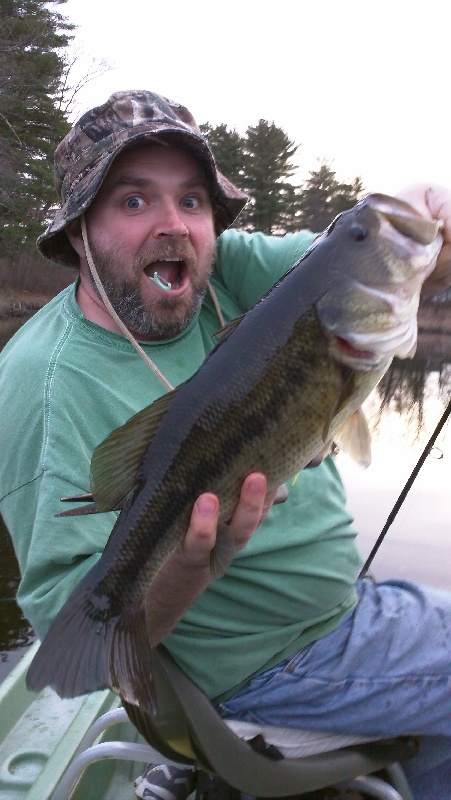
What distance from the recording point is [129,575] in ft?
5.79

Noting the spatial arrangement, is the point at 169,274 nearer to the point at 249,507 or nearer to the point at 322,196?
the point at 249,507

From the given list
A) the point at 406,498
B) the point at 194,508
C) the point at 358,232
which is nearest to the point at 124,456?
the point at 194,508

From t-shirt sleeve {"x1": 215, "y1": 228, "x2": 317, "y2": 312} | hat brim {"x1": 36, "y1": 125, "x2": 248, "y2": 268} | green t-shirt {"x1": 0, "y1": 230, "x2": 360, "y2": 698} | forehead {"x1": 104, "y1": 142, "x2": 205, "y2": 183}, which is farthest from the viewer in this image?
t-shirt sleeve {"x1": 215, "y1": 228, "x2": 317, "y2": 312}

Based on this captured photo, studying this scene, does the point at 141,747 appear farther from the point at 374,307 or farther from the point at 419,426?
the point at 419,426

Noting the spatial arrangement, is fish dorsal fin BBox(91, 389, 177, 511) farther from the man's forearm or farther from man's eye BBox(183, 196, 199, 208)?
man's eye BBox(183, 196, 199, 208)

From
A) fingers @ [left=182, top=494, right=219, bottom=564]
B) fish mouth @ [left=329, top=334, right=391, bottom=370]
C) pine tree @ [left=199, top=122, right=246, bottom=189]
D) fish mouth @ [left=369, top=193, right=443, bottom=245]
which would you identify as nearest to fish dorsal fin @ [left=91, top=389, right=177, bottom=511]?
fingers @ [left=182, top=494, right=219, bottom=564]

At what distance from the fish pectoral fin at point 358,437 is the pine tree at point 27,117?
27.0 meters

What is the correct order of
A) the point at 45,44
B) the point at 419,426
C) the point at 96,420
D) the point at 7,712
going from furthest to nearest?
the point at 45,44 < the point at 419,426 < the point at 7,712 < the point at 96,420

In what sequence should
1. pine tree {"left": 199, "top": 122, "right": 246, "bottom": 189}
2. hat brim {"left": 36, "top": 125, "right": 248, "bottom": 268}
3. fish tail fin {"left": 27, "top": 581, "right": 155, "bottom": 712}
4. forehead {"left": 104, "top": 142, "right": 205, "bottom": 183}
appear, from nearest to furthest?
fish tail fin {"left": 27, "top": 581, "right": 155, "bottom": 712}
hat brim {"left": 36, "top": 125, "right": 248, "bottom": 268}
forehead {"left": 104, "top": 142, "right": 205, "bottom": 183}
pine tree {"left": 199, "top": 122, "right": 246, "bottom": 189}

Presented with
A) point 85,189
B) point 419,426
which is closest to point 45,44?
point 419,426

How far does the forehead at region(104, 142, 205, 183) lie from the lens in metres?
2.62

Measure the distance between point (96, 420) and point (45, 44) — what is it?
110 feet

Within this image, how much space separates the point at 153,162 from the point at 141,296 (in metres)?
0.54

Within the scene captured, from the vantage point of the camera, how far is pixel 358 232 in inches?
74.5
